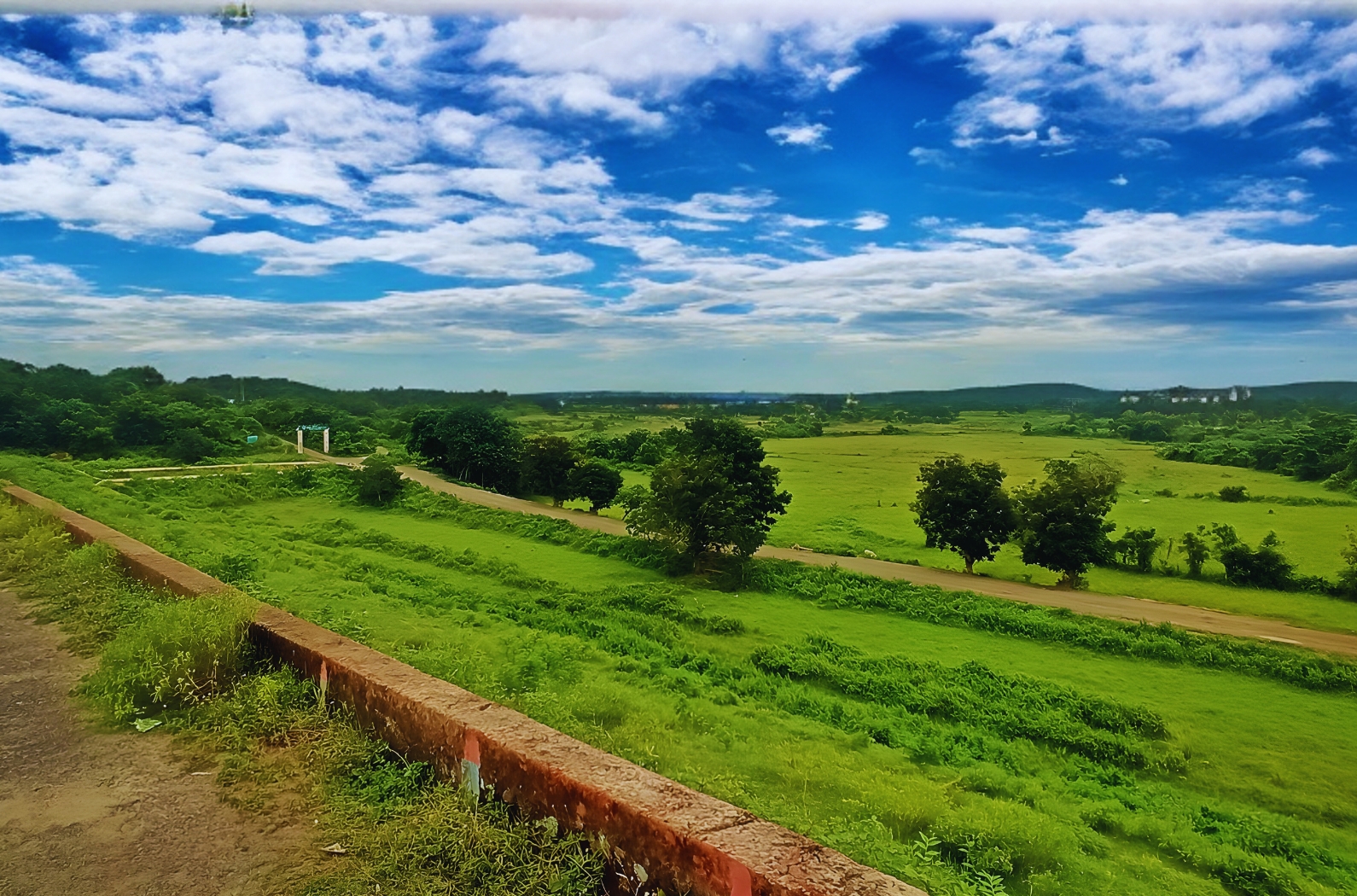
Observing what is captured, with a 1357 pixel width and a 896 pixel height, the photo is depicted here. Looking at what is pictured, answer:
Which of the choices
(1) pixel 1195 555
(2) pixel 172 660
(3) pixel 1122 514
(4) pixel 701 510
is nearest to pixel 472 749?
(2) pixel 172 660

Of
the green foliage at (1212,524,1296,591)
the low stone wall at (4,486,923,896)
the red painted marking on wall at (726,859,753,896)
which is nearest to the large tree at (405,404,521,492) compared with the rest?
the green foliage at (1212,524,1296,591)

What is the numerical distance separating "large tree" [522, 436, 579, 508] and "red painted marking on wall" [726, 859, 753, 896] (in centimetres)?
3131

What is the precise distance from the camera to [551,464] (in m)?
33.8

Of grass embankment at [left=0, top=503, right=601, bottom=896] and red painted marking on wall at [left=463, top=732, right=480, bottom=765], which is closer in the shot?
grass embankment at [left=0, top=503, right=601, bottom=896]

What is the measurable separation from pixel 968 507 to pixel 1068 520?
2.52m

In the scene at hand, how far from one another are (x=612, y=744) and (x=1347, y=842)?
875 centimetres

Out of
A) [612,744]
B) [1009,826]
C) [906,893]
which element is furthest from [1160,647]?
[906,893]

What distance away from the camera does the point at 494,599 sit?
50.2 ft

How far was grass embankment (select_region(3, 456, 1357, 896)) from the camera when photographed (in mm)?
5559

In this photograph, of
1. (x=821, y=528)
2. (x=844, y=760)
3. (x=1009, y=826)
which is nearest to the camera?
(x=1009, y=826)

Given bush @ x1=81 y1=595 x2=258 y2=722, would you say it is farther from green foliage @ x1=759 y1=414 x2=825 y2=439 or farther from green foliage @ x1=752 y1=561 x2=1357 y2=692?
green foliage @ x1=759 y1=414 x2=825 y2=439

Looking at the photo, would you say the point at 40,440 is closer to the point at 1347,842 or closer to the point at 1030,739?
the point at 1030,739

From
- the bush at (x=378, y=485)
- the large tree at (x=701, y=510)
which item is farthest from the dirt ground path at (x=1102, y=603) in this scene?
the bush at (x=378, y=485)

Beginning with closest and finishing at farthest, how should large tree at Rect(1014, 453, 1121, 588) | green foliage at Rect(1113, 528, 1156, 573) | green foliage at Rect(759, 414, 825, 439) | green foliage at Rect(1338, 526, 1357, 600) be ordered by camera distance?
1. green foliage at Rect(1338, 526, 1357, 600)
2. large tree at Rect(1014, 453, 1121, 588)
3. green foliage at Rect(1113, 528, 1156, 573)
4. green foliage at Rect(759, 414, 825, 439)
